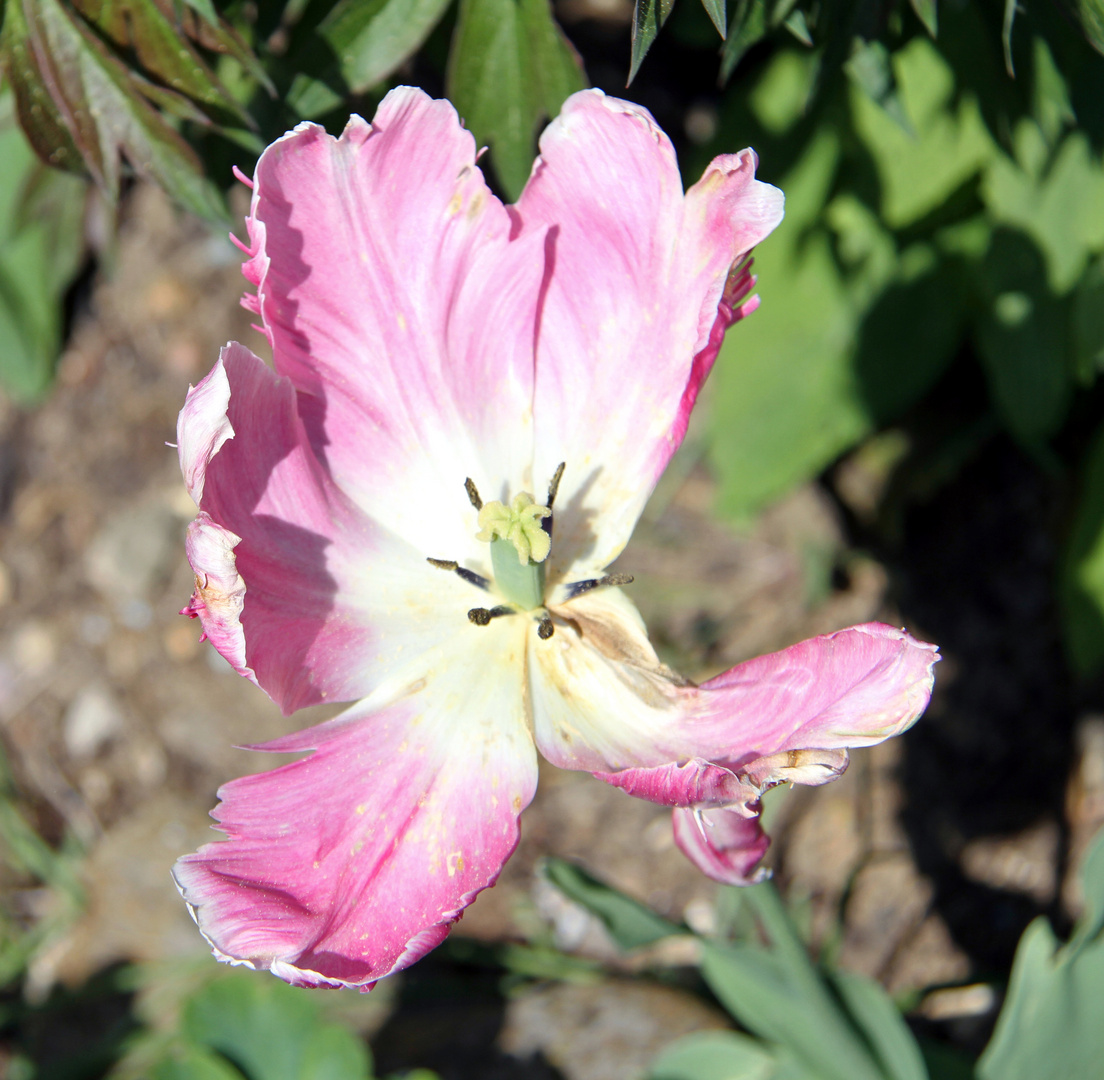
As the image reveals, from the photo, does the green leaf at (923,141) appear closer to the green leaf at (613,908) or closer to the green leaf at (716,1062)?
the green leaf at (613,908)

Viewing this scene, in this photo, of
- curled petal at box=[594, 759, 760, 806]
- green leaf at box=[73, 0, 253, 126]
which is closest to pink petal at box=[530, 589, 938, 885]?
curled petal at box=[594, 759, 760, 806]

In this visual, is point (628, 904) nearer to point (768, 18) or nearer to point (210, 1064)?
point (210, 1064)

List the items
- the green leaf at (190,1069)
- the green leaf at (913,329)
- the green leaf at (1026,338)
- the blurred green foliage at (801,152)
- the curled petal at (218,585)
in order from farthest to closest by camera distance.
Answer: the green leaf at (913,329) < the green leaf at (1026,338) < the green leaf at (190,1069) < the blurred green foliage at (801,152) < the curled petal at (218,585)

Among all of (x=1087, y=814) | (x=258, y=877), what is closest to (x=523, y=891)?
(x=1087, y=814)

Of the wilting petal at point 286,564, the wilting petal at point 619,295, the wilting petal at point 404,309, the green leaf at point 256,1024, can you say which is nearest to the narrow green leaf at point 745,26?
the wilting petal at point 619,295

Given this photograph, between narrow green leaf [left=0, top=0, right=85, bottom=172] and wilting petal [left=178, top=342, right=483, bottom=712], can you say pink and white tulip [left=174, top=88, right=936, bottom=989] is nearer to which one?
wilting petal [left=178, top=342, right=483, bottom=712]

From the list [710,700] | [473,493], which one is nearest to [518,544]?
[473,493]
